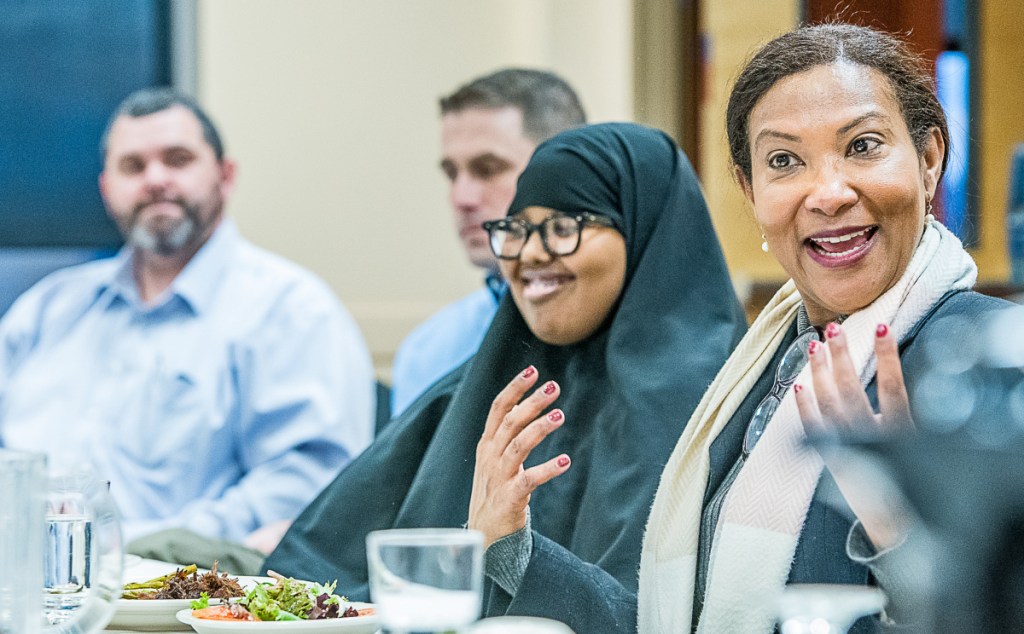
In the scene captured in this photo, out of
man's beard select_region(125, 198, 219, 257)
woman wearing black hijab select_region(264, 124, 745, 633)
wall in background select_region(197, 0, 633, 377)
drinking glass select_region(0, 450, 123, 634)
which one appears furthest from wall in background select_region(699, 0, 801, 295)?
drinking glass select_region(0, 450, 123, 634)

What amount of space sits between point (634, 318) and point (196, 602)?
2.67 feet

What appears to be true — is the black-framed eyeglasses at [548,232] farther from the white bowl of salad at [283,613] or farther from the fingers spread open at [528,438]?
the white bowl of salad at [283,613]

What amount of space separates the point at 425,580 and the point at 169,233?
3.02 m

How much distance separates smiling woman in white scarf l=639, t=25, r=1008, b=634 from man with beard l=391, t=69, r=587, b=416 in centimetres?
165

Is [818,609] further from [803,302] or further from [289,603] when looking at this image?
[803,302]

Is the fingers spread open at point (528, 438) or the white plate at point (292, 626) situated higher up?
the fingers spread open at point (528, 438)

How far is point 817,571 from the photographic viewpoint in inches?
58.6

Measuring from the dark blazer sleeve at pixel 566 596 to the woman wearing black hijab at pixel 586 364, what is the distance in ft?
0.40

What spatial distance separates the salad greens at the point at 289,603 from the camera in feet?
4.86

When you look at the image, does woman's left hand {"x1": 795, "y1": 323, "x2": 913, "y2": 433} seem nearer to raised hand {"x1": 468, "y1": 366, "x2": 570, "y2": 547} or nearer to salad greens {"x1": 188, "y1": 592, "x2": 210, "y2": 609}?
raised hand {"x1": 468, "y1": 366, "x2": 570, "y2": 547}

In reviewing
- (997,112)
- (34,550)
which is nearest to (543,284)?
(34,550)

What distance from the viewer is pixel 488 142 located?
3.47 meters

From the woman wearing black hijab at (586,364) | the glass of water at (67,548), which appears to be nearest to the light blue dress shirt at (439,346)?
the woman wearing black hijab at (586,364)

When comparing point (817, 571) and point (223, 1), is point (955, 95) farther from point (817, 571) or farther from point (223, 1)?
point (817, 571)
